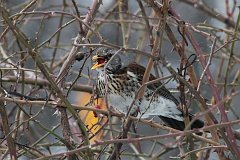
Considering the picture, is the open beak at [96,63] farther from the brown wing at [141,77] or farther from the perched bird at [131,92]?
the brown wing at [141,77]

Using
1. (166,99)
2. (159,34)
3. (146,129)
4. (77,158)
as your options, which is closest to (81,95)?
(146,129)

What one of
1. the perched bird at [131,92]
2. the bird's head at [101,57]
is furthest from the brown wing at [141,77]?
the bird's head at [101,57]

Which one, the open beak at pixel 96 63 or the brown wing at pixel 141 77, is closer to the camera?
the open beak at pixel 96 63

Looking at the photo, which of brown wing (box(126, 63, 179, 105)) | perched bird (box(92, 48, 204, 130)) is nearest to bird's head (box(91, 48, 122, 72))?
perched bird (box(92, 48, 204, 130))

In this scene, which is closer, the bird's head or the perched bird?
the bird's head

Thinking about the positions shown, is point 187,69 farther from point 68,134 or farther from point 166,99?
point 166,99

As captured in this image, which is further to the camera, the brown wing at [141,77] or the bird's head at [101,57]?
the brown wing at [141,77]

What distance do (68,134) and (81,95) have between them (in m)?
3.09

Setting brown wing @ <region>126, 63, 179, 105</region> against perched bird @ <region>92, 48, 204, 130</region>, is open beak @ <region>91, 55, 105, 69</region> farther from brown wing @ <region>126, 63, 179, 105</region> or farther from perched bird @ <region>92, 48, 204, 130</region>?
brown wing @ <region>126, 63, 179, 105</region>

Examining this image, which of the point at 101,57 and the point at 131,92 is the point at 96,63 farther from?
A: the point at 131,92

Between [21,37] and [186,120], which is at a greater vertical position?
[21,37]

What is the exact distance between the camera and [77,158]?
2766 millimetres

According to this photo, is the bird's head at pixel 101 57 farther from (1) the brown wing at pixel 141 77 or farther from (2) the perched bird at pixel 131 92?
(1) the brown wing at pixel 141 77

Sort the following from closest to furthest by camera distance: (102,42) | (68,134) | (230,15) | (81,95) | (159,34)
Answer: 1. (102,42)
2. (159,34)
3. (68,134)
4. (230,15)
5. (81,95)
